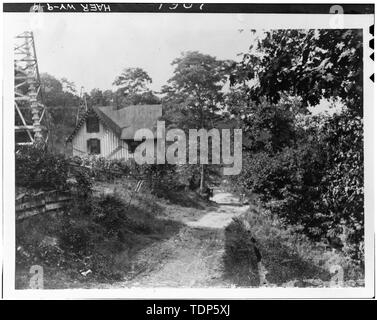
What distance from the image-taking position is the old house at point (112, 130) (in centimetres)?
512

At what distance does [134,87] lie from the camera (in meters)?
4.98

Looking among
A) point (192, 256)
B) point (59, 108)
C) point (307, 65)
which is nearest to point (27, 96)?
point (59, 108)

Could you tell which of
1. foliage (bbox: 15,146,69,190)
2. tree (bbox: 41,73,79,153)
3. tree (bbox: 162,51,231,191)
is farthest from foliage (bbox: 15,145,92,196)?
tree (bbox: 162,51,231,191)

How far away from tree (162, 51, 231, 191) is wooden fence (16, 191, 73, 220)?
5.46 feet

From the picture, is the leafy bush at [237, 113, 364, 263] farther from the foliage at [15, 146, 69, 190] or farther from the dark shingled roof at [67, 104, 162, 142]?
the foliage at [15, 146, 69, 190]

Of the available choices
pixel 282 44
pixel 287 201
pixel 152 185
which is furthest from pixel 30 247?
pixel 282 44

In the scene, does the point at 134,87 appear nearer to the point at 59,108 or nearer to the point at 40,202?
the point at 59,108

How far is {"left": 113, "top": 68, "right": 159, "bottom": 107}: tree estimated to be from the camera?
4.99 metres

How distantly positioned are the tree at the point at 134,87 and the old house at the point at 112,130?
0.09m

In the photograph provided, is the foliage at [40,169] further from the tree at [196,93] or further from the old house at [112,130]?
the tree at [196,93]

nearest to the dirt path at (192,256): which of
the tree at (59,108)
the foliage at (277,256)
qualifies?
the foliage at (277,256)

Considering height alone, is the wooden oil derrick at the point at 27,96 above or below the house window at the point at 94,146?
above
